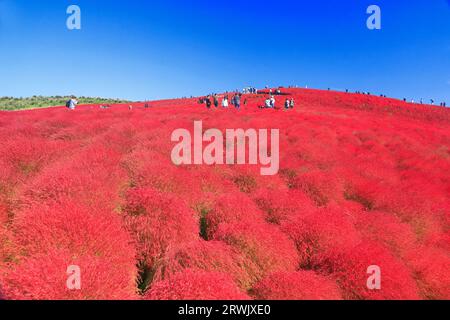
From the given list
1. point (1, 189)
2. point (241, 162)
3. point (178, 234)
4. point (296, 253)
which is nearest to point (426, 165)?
point (241, 162)

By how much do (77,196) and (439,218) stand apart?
20.7 ft

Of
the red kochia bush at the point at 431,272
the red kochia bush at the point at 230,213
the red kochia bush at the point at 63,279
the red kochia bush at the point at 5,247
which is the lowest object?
the red kochia bush at the point at 431,272

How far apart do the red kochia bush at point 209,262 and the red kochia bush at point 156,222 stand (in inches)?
12.5

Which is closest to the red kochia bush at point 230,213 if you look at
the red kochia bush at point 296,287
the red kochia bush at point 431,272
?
the red kochia bush at point 296,287

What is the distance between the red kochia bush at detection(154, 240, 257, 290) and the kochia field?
0.01 m

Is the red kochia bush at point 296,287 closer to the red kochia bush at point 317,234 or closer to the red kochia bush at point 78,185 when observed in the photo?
the red kochia bush at point 317,234

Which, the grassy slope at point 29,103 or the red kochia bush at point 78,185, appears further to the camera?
the grassy slope at point 29,103

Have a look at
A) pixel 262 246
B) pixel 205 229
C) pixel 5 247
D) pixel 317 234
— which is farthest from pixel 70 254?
pixel 317 234

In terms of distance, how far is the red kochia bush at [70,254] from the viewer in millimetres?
2199

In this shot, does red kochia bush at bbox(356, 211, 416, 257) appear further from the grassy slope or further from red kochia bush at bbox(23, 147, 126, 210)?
the grassy slope

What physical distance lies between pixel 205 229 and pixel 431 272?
3078 mm

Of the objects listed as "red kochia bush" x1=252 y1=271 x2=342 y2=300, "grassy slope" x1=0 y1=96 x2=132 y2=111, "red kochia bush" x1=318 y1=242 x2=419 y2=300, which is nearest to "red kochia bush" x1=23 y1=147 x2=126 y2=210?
"red kochia bush" x1=252 y1=271 x2=342 y2=300

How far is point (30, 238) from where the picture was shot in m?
2.77
